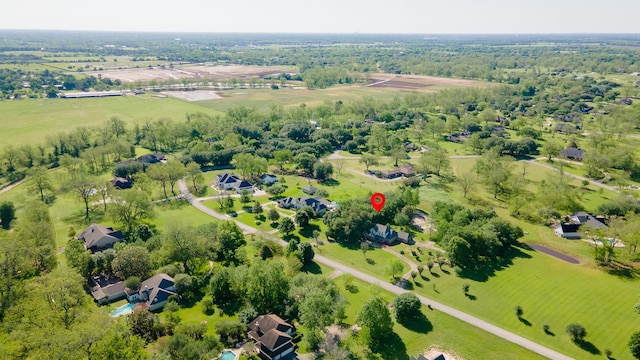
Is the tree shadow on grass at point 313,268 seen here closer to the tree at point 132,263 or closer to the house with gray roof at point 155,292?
the house with gray roof at point 155,292

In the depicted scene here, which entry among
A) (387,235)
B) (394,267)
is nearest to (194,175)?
(387,235)

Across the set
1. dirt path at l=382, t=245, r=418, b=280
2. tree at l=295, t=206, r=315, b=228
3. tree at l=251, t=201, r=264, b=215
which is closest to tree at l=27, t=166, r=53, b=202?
tree at l=251, t=201, r=264, b=215

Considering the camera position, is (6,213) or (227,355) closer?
(227,355)

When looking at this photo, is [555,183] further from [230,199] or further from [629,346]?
[230,199]

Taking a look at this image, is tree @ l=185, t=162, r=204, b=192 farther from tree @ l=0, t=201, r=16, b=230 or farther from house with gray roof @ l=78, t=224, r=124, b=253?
tree @ l=0, t=201, r=16, b=230

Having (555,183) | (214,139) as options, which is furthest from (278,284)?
(214,139)

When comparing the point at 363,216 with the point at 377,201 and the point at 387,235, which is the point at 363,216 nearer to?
the point at 387,235
